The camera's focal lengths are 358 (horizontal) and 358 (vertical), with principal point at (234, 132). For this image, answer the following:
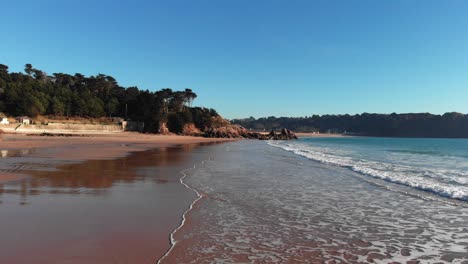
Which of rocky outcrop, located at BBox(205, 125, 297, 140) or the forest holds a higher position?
the forest

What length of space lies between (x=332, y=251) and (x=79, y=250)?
12.4 feet

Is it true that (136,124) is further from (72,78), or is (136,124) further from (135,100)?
(72,78)

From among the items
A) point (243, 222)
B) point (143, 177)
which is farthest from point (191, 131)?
point (243, 222)

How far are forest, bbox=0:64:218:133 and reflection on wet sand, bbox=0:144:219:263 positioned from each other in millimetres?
67161

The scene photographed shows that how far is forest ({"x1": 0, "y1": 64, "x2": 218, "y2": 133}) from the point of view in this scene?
70000mm

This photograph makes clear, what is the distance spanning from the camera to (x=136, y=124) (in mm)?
85312

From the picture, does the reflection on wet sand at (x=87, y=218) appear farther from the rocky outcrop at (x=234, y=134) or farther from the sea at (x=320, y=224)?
the rocky outcrop at (x=234, y=134)

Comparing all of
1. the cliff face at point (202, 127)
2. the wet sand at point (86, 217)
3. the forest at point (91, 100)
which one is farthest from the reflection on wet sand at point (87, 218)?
the cliff face at point (202, 127)

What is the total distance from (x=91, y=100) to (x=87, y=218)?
8278 centimetres

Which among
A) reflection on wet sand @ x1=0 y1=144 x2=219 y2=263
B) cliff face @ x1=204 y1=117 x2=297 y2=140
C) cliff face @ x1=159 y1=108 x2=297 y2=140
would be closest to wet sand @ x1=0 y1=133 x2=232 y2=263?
reflection on wet sand @ x1=0 y1=144 x2=219 y2=263

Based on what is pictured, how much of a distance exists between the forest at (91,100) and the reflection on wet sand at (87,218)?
2644 inches

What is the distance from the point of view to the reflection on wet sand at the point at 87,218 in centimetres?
503

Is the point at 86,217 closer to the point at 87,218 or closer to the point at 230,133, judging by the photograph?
the point at 87,218

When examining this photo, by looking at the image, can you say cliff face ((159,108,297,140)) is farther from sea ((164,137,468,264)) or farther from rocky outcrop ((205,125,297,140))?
sea ((164,137,468,264))
